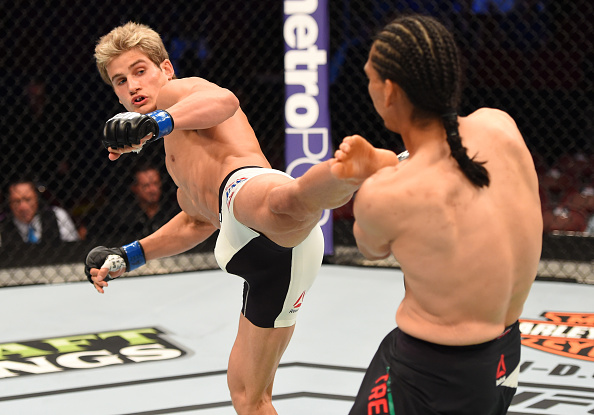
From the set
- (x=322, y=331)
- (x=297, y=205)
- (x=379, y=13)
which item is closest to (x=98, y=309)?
(x=322, y=331)

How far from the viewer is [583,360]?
8.25 ft

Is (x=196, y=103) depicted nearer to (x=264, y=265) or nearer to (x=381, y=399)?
(x=264, y=265)

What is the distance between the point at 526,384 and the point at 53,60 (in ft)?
12.6

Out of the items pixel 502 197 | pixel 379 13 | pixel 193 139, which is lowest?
pixel 502 197

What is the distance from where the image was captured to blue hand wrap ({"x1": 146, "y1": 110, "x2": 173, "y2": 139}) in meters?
1.52

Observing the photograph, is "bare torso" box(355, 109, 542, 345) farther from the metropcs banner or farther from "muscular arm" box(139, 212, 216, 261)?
the metropcs banner

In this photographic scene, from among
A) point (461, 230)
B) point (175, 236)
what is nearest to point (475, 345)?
point (461, 230)

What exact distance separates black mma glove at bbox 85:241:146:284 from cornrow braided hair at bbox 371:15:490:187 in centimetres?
116

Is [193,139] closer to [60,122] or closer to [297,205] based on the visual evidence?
[297,205]

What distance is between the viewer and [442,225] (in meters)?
1.02

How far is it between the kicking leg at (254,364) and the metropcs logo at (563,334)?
1.30 meters

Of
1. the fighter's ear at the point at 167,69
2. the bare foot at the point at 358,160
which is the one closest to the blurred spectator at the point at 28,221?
the fighter's ear at the point at 167,69

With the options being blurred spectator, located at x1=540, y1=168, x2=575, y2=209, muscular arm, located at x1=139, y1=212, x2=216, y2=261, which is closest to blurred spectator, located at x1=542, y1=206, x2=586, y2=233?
blurred spectator, located at x1=540, y1=168, x2=575, y2=209

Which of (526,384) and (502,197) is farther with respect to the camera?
(526,384)
